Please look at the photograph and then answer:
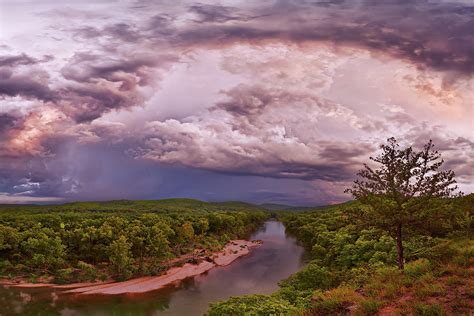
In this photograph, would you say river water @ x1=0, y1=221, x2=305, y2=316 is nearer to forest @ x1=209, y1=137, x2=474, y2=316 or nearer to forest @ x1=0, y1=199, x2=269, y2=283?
forest @ x1=0, y1=199, x2=269, y2=283

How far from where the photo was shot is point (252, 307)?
80.8ft

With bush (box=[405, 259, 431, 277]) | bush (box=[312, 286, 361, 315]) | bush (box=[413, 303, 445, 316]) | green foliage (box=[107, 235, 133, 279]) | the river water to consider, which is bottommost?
the river water

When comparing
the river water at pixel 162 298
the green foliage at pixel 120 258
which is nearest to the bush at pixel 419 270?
the river water at pixel 162 298

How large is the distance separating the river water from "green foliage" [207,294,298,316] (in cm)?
1734

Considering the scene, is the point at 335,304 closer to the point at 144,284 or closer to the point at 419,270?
the point at 419,270

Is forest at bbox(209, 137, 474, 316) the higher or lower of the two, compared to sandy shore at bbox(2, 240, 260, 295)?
higher

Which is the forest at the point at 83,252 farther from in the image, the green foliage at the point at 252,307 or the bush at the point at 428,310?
the bush at the point at 428,310

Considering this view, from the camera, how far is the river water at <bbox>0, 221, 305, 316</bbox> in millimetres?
Answer: 43812

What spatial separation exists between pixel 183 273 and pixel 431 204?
48920 mm

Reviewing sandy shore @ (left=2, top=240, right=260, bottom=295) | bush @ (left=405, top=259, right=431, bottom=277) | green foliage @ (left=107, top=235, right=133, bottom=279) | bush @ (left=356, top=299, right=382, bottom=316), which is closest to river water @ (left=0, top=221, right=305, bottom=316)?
sandy shore @ (left=2, top=240, right=260, bottom=295)

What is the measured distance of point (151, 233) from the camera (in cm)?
6788

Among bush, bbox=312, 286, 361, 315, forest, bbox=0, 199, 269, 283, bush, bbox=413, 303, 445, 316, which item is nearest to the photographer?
bush, bbox=413, 303, 445, 316

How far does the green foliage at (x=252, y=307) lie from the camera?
23422 millimetres

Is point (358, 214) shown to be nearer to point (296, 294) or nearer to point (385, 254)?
point (296, 294)
